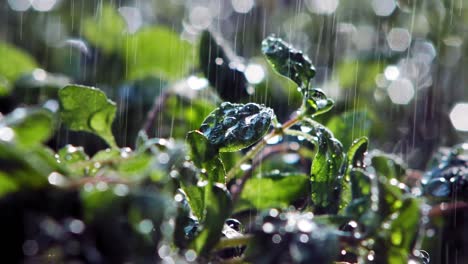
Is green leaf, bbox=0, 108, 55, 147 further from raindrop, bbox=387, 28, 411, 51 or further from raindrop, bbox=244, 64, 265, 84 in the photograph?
raindrop, bbox=387, 28, 411, 51

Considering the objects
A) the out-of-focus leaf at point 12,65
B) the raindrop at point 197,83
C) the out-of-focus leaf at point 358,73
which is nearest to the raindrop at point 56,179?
the raindrop at point 197,83

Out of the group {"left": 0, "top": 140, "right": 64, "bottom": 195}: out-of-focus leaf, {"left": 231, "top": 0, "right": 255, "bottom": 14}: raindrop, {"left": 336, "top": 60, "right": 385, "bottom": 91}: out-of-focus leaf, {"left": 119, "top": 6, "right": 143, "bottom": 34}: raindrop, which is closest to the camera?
{"left": 0, "top": 140, "right": 64, "bottom": 195}: out-of-focus leaf

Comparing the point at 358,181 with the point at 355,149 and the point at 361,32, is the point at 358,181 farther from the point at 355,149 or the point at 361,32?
the point at 361,32

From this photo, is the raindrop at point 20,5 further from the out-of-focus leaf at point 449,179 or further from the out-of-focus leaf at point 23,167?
the out-of-focus leaf at point 23,167

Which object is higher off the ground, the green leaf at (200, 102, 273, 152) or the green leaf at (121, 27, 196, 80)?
the green leaf at (200, 102, 273, 152)

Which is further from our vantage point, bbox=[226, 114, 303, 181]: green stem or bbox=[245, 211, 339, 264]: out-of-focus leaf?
bbox=[226, 114, 303, 181]: green stem

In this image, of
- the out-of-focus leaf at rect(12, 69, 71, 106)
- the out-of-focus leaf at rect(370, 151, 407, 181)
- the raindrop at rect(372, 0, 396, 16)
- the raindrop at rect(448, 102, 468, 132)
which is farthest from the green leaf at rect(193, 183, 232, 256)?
the raindrop at rect(372, 0, 396, 16)

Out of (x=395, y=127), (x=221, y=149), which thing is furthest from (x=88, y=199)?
(x=395, y=127)
